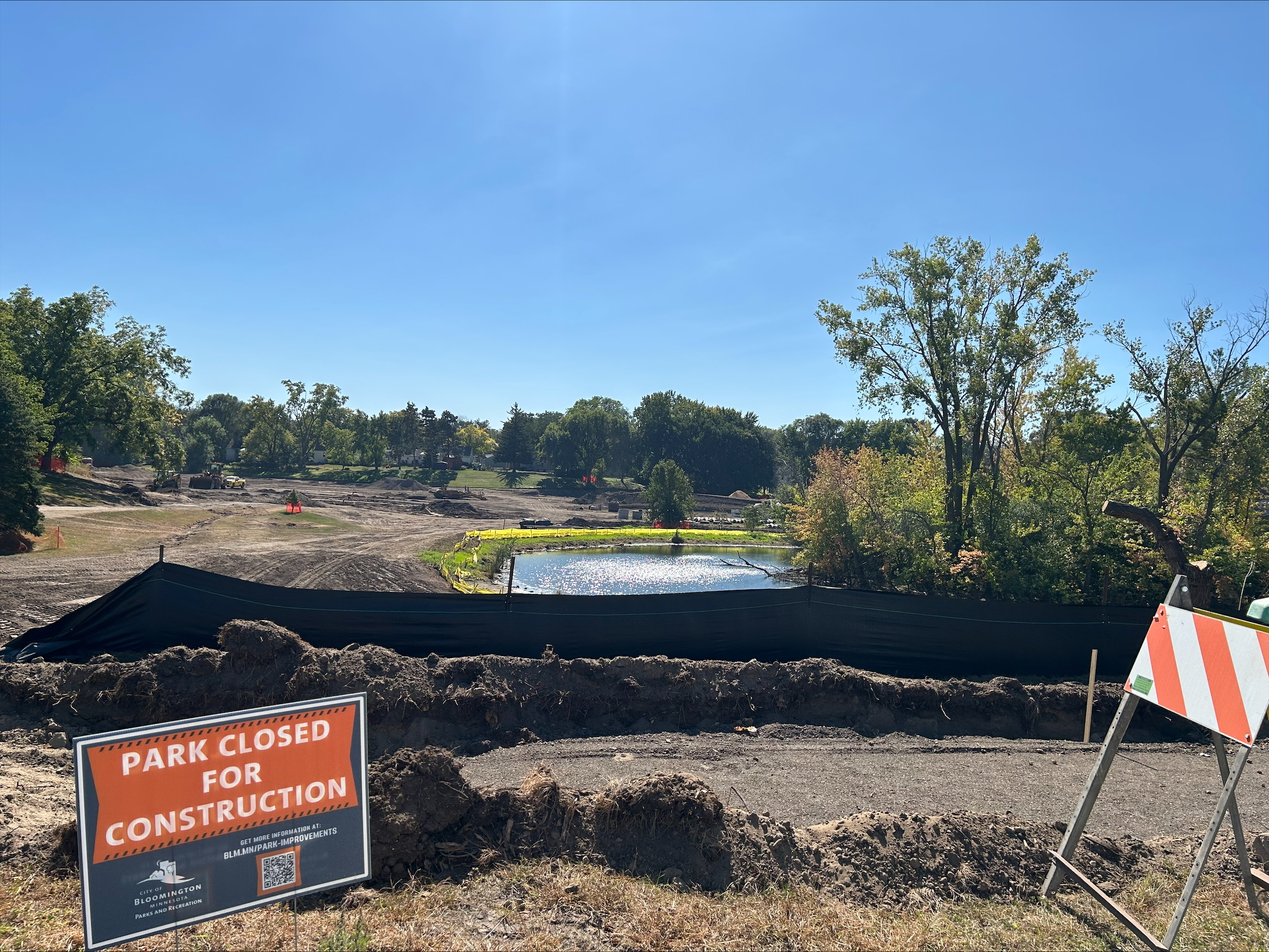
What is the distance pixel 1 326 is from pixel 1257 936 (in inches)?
1981

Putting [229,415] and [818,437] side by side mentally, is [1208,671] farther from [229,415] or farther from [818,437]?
[229,415]

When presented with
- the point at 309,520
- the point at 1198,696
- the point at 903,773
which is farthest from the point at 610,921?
the point at 309,520

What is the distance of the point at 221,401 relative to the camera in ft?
445

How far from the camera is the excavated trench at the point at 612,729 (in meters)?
5.92

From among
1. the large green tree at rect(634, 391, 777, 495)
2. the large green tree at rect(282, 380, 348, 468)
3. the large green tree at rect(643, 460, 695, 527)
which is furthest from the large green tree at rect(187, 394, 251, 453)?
the large green tree at rect(643, 460, 695, 527)

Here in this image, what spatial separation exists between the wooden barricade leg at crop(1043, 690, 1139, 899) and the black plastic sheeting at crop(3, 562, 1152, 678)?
6540 millimetres

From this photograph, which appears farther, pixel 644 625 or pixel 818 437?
pixel 818 437

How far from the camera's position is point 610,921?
16.4ft

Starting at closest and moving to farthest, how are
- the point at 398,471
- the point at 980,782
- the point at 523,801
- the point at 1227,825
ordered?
the point at 523,801 < the point at 1227,825 < the point at 980,782 < the point at 398,471

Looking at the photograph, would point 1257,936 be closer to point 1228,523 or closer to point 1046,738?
point 1046,738

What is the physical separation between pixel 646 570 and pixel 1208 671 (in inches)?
1338

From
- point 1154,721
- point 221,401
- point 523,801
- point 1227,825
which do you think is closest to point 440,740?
point 523,801

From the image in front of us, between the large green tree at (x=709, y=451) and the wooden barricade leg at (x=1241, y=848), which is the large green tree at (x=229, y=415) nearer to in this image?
the large green tree at (x=709, y=451)

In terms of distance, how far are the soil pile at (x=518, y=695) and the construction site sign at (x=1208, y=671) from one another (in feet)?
19.0
